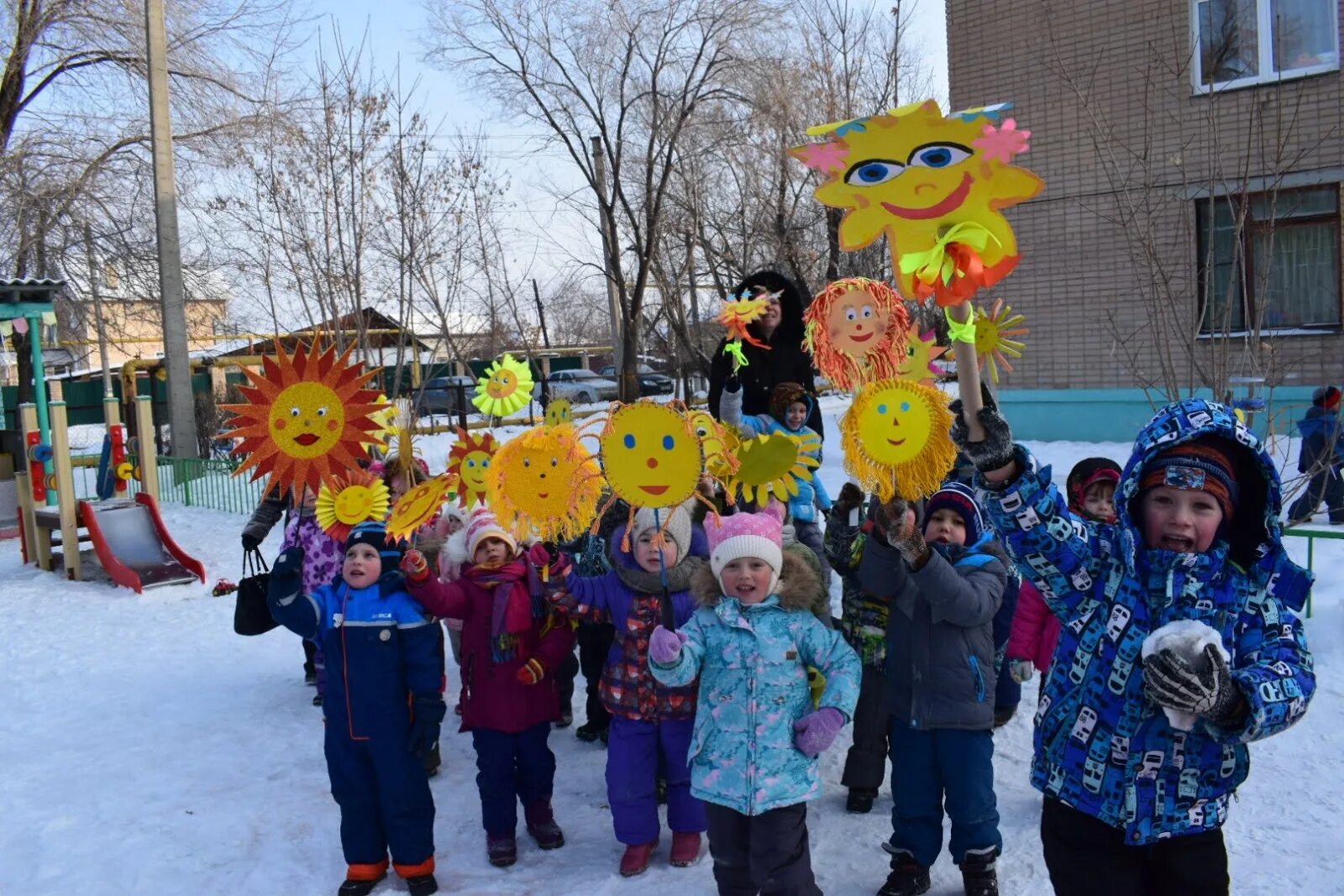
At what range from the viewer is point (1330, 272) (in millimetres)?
11688

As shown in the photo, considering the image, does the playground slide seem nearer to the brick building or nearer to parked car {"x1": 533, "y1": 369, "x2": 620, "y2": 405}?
the brick building

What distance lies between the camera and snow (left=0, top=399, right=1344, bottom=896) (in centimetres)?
387

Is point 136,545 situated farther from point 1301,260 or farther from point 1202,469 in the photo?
point 1301,260

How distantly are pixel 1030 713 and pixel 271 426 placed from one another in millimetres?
3825

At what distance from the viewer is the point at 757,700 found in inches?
133

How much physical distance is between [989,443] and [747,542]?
135 cm

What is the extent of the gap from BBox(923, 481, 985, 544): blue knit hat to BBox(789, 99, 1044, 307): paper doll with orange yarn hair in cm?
147

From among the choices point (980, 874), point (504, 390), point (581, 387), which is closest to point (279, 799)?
point (504, 390)

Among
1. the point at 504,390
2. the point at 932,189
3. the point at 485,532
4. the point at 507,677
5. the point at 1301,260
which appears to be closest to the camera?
the point at 932,189

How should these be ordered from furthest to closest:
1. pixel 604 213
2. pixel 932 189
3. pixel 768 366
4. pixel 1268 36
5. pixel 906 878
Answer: pixel 604 213 → pixel 1268 36 → pixel 768 366 → pixel 906 878 → pixel 932 189

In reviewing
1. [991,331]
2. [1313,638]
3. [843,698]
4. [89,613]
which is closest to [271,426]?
[843,698]

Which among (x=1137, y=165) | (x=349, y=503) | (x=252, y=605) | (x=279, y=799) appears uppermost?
(x=1137, y=165)

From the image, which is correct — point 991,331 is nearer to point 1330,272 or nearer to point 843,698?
point 843,698

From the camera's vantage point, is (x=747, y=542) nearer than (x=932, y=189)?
No
